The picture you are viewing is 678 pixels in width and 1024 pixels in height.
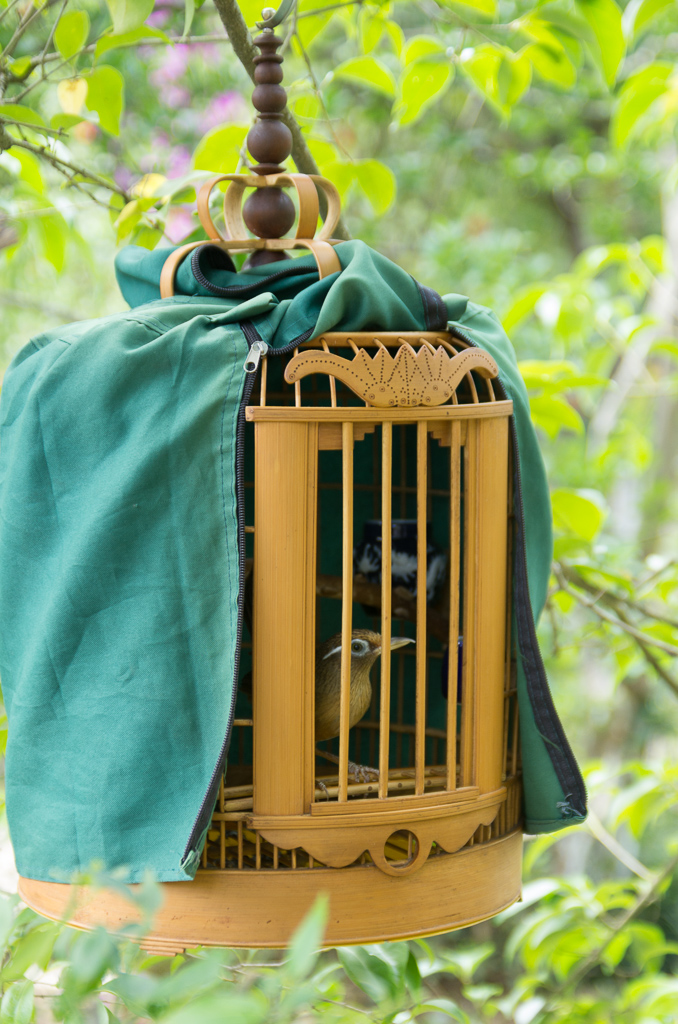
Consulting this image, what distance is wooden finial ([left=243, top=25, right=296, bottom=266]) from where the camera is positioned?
1016mm

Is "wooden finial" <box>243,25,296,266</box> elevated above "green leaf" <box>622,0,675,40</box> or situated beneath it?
situated beneath

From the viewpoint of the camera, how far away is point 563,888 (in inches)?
58.6

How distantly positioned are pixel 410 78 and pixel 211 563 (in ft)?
2.67

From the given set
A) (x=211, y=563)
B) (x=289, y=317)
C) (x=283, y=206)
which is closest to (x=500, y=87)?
→ (x=283, y=206)

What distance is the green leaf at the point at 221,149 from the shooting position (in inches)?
51.7

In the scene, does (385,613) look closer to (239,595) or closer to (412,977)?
(239,595)

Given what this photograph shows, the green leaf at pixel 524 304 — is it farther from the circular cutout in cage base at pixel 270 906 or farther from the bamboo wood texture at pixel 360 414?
the circular cutout in cage base at pixel 270 906

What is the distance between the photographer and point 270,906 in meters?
0.81

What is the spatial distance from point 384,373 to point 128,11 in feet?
1.57

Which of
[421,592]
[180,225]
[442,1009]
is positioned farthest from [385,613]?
[180,225]

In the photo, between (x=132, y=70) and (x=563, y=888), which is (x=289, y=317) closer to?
(x=563, y=888)

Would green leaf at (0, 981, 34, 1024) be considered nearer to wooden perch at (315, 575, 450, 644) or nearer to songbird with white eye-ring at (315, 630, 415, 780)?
songbird with white eye-ring at (315, 630, 415, 780)

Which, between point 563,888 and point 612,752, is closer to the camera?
point 563,888

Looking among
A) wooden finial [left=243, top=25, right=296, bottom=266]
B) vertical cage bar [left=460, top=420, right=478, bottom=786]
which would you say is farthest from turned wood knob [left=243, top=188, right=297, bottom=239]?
vertical cage bar [left=460, top=420, right=478, bottom=786]
